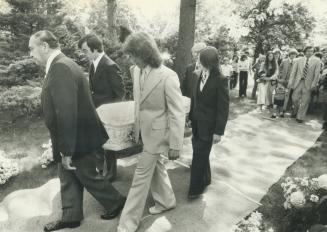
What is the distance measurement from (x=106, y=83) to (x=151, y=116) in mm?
1566

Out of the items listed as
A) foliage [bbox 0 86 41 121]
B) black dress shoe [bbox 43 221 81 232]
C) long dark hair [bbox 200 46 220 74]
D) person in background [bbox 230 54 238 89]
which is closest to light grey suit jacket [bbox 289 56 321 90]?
person in background [bbox 230 54 238 89]

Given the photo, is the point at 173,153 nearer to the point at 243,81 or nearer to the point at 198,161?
the point at 198,161

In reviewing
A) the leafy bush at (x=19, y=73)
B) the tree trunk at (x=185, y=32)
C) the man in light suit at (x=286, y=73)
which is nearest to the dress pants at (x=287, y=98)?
the man in light suit at (x=286, y=73)

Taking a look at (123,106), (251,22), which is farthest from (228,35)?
(123,106)

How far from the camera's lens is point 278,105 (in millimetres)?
10742

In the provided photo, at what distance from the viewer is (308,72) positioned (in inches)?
382

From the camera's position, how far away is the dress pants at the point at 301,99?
977 cm

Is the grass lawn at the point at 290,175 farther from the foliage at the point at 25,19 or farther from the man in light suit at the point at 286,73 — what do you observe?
the foliage at the point at 25,19

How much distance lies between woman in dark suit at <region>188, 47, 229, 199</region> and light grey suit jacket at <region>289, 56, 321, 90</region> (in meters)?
5.78

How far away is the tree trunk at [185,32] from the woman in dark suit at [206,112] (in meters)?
4.11

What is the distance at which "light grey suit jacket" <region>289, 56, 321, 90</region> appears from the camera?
962 cm

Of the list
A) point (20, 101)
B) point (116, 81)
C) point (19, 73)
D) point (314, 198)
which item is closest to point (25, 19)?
point (19, 73)

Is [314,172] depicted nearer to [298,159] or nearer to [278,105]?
[298,159]

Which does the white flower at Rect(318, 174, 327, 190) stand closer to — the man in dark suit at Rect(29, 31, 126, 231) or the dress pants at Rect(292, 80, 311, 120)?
the man in dark suit at Rect(29, 31, 126, 231)
